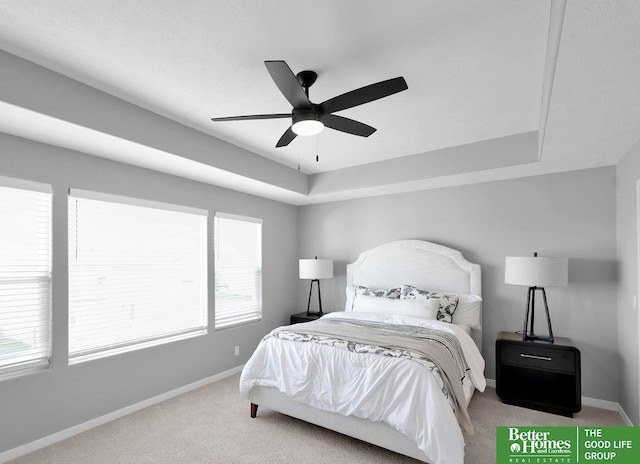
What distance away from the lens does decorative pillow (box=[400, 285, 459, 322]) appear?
3742mm

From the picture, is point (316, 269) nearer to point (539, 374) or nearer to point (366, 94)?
point (539, 374)

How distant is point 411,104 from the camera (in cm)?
273

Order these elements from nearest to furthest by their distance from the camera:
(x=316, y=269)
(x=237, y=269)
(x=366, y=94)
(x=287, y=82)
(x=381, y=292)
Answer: (x=287, y=82)
(x=366, y=94)
(x=381, y=292)
(x=237, y=269)
(x=316, y=269)

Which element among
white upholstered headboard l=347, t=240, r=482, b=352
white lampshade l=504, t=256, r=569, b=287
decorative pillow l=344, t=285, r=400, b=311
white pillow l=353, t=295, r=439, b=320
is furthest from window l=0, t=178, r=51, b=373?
white lampshade l=504, t=256, r=569, b=287

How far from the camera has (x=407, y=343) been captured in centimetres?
266

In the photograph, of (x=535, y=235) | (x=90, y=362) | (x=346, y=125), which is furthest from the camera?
(x=535, y=235)

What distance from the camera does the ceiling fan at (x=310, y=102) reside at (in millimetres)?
1842

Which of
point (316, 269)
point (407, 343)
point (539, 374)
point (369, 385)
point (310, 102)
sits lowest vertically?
point (539, 374)

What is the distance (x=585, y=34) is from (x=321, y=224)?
13.3 ft

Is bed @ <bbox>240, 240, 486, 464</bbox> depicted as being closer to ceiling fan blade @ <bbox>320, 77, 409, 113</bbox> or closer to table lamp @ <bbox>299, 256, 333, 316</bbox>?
table lamp @ <bbox>299, 256, 333, 316</bbox>

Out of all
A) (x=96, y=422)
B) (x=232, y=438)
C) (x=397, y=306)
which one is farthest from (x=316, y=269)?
(x=96, y=422)

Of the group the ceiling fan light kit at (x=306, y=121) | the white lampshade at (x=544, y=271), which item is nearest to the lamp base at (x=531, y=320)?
the white lampshade at (x=544, y=271)

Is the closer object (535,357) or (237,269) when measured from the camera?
(535,357)

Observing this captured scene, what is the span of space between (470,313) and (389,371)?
5.95 feet
